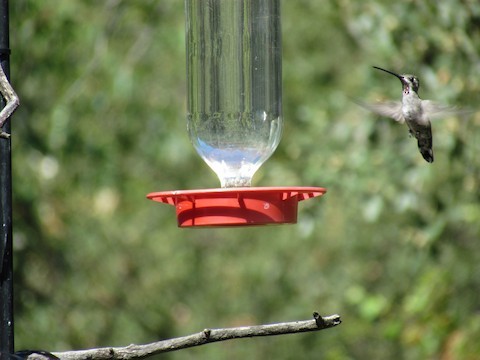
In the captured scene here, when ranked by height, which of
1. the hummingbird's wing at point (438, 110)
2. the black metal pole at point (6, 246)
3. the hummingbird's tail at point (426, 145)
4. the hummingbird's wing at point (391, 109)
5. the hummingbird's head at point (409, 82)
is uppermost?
the hummingbird's head at point (409, 82)

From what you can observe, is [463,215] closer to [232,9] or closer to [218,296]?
[232,9]

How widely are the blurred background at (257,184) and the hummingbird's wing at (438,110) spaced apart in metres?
0.91

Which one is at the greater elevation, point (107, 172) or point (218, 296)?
point (107, 172)

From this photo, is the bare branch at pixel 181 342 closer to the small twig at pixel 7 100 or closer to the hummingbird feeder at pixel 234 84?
the small twig at pixel 7 100

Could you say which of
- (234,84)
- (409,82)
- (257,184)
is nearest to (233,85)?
(234,84)

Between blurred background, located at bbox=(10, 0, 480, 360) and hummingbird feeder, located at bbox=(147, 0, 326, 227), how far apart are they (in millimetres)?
1344

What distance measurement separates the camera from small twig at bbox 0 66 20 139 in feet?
5.57

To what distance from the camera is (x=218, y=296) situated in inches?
345

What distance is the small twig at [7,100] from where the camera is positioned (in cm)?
170

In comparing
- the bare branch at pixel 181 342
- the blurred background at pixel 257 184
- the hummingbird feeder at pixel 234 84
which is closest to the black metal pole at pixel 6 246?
the bare branch at pixel 181 342

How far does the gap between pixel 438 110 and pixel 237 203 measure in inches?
54.6

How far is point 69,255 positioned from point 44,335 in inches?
31.1

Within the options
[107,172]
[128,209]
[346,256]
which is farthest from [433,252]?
[128,209]

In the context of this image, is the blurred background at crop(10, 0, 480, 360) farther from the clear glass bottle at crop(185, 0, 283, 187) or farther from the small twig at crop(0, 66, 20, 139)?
the small twig at crop(0, 66, 20, 139)
